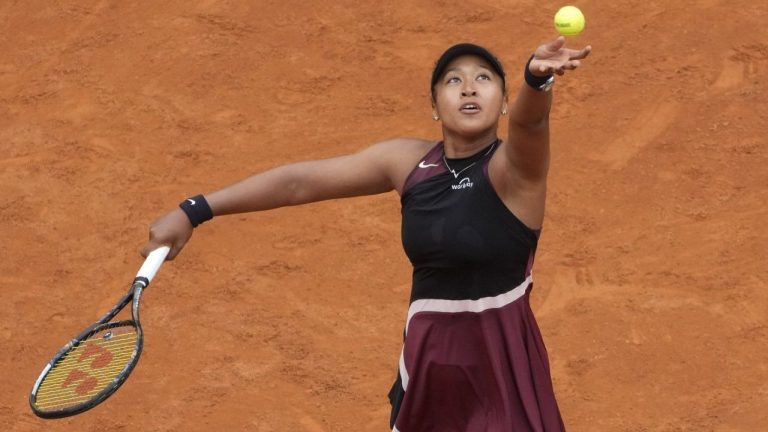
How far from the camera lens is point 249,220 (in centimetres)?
957

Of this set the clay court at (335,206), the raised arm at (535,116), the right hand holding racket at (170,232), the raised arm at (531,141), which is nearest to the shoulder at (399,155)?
the raised arm at (531,141)

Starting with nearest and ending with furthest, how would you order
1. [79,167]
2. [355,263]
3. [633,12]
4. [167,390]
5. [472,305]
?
[472,305] < [167,390] < [355,263] < [79,167] < [633,12]

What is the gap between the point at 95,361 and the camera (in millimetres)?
5961

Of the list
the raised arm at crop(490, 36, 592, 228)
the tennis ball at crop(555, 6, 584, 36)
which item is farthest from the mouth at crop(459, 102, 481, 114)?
the tennis ball at crop(555, 6, 584, 36)

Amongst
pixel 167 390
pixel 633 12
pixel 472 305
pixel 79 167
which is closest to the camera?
pixel 472 305

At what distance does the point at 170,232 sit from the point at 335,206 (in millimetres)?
4179

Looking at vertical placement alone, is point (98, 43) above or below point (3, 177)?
above

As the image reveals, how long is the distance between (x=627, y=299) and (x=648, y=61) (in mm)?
2350

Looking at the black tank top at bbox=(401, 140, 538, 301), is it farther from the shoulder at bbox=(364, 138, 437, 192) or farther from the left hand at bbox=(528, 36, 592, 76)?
the left hand at bbox=(528, 36, 592, 76)

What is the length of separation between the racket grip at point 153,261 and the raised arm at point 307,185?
25 millimetres

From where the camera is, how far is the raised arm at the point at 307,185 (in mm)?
5473

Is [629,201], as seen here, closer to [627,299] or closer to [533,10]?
[627,299]

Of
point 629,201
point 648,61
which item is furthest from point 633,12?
point 629,201

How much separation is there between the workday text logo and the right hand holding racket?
1.11 meters
